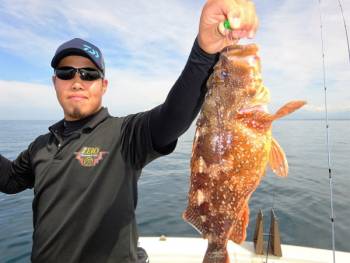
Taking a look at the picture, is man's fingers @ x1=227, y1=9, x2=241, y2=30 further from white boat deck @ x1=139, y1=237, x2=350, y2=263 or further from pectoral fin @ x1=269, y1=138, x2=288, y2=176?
white boat deck @ x1=139, y1=237, x2=350, y2=263

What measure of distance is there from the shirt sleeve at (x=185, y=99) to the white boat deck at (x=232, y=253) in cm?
378

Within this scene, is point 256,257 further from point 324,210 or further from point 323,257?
point 324,210

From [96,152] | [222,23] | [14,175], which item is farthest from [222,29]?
[14,175]

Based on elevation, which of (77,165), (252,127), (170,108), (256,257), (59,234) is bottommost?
(256,257)

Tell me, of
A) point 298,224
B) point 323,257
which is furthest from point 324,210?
point 323,257

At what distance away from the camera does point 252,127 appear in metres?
1.99

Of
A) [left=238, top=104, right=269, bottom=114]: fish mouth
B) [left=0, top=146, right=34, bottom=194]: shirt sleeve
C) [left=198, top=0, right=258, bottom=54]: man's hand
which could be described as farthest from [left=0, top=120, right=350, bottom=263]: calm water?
[left=198, top=0, right=258, bottom=54]: man's hand

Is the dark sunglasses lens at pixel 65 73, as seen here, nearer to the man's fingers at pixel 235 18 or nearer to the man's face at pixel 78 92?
the man's face at pixel 78 92

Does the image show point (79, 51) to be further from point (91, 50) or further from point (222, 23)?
point (222, 23)

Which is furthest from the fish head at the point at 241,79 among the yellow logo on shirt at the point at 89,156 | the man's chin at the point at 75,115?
the man's chin at the point at 75,115

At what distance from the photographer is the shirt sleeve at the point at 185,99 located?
2039mm

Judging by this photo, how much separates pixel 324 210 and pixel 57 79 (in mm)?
11644

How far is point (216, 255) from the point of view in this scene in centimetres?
212

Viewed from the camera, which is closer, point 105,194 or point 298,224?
point 105,194
